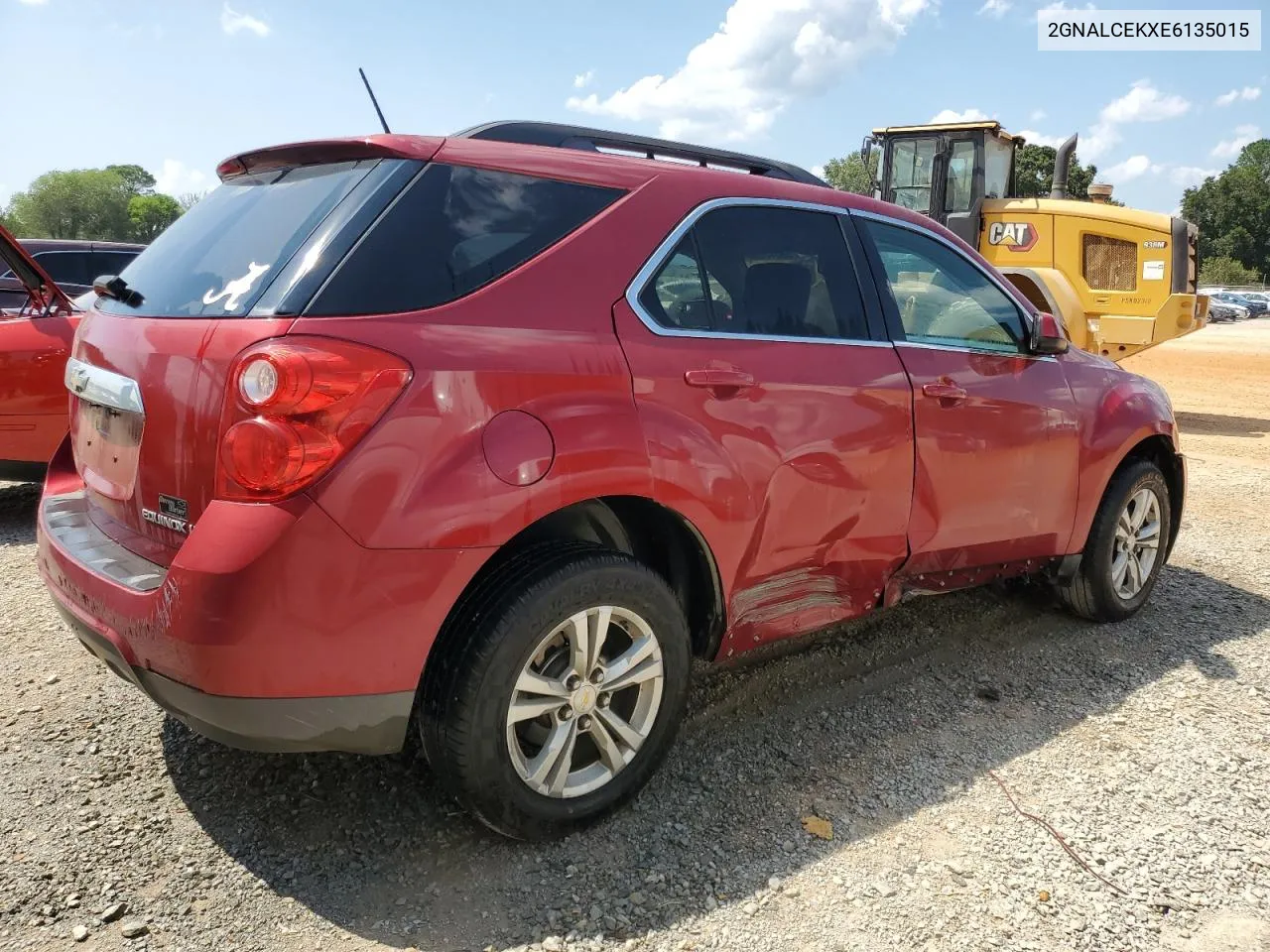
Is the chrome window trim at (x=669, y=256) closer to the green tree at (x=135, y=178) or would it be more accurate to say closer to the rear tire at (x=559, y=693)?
the rear tire at (x=559, y=693)

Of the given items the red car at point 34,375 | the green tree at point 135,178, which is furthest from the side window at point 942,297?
the green tree at point 135,178

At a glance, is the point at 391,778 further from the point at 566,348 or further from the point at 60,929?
the point at 566,348

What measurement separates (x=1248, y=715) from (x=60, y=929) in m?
3.86

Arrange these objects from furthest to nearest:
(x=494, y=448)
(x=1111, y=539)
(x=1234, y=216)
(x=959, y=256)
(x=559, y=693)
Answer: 1. (x=1234, y=216)
2. (x=1111, y=539)
3. (x=959, y=256)
4. (x=559, y=693)
5. (x=494, y=448)

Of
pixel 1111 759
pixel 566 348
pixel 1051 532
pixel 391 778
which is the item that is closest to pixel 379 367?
pixel 566 348

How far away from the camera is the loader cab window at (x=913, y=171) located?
11.9 m

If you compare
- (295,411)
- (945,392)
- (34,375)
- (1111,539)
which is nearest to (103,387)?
(295,411)

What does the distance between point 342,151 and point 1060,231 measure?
1114cm

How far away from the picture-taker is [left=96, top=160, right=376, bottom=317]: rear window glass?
240cm

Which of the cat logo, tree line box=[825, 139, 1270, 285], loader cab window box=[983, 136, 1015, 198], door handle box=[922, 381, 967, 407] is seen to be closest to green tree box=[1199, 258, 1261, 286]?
tree line box=[825, 139, 1270, 285]

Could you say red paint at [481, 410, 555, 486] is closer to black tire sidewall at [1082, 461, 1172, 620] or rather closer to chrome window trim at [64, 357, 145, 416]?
chrome window trim at [64, 357, 145, 416]

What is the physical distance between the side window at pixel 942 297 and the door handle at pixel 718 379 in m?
0.93

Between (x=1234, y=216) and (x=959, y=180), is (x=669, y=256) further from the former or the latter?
(x=1234, y=216)

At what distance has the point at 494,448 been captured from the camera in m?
2.32
